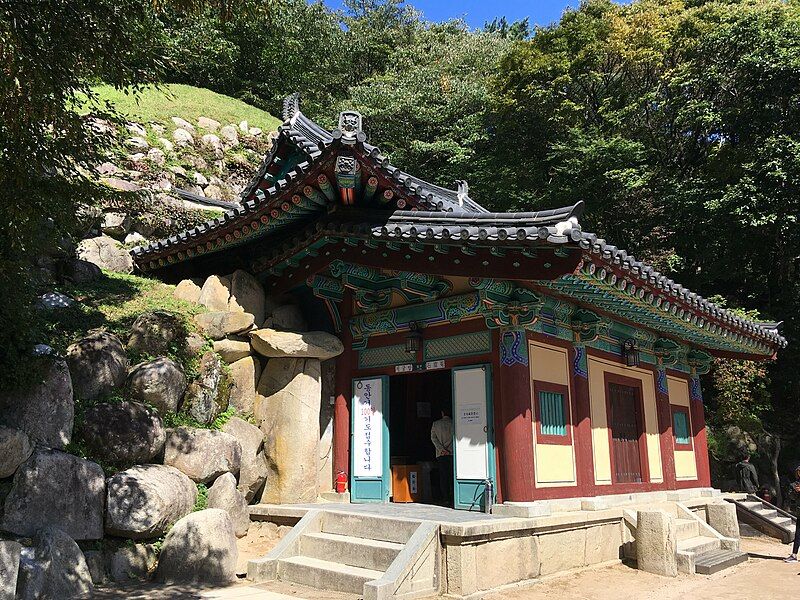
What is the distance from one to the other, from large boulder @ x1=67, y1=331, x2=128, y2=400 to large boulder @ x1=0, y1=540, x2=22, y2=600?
8.69 feet

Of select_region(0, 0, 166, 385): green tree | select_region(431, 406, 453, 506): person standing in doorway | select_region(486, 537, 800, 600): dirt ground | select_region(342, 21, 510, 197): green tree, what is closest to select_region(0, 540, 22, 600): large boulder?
select_region(0, 0, 166, 385): green tree

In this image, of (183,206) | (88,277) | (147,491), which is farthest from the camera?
(183,206)

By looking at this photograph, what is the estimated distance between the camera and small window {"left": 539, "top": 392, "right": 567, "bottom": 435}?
9180 millimetres

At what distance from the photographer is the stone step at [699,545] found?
9.79 meters

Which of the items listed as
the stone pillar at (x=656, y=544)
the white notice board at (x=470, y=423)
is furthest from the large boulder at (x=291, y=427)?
Answer: the stone pillar at (x=656, y=544)

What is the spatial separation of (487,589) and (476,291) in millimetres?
4022

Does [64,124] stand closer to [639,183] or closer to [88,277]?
[88,277]

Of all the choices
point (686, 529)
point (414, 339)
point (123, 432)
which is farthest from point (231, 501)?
point (686, 529)

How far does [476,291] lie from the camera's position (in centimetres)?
910

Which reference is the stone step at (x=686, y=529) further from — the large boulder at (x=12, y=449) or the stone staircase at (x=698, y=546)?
the large boulder at (x=12, y=449)

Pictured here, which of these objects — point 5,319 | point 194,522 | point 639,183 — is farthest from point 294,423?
point 639,183

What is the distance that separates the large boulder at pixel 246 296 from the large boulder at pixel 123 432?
2.97 metres

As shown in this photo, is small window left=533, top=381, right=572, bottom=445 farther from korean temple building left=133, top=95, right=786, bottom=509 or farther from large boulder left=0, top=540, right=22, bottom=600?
large boulder left=0, top=540, right=22, bottom=600

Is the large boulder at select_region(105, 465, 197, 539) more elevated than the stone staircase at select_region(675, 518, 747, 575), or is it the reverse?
the large boulder at select_region(105, 465, 197, 539)
